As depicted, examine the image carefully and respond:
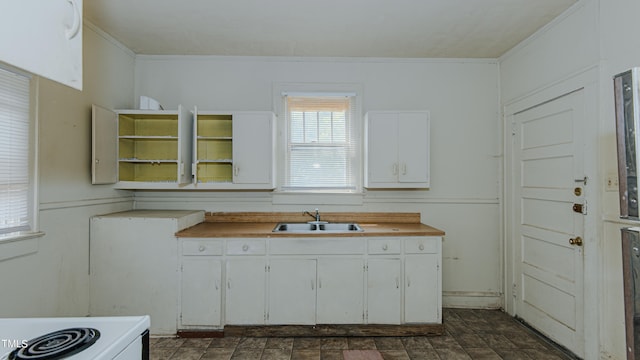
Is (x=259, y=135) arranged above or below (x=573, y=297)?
above

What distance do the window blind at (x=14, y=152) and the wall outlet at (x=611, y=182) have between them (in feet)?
13.5

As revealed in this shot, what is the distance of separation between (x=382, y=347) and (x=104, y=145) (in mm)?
3070

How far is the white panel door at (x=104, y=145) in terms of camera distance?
2674 millimetres

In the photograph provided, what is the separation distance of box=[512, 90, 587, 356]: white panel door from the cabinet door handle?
3.14m

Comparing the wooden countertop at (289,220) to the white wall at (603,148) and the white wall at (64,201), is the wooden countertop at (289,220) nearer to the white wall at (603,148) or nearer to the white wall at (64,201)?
the white wall at (64,201)

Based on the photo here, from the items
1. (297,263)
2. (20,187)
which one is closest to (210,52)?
(20,187)

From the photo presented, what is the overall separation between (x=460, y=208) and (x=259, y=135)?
2370 millimetres

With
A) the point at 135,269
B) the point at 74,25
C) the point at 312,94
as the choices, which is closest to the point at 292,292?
the point at 135,269

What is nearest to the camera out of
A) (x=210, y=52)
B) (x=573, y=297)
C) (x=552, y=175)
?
(x=573, y=297)

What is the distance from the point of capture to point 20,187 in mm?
2105

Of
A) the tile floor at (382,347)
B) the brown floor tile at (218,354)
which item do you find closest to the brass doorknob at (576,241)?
the tile floor at (382,347)

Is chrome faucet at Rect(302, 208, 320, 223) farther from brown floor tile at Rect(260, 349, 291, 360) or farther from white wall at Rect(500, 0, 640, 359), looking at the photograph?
white wall at Rect(500, 0, 640, 359)

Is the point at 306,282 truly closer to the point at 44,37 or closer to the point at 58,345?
the point at 58,345

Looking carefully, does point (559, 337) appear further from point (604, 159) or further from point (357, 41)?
point (357, 41)
